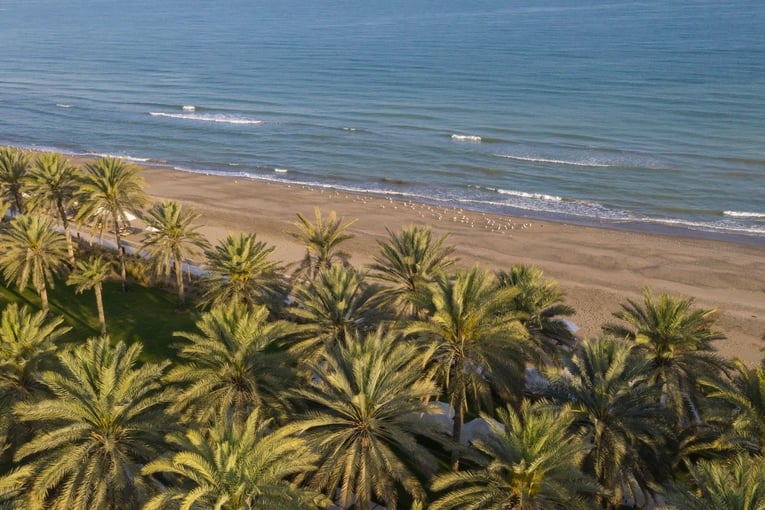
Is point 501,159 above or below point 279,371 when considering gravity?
above

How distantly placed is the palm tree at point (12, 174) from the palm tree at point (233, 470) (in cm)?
2973

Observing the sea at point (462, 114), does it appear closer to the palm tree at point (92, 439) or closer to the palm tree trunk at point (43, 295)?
the palm tree trunk at point (43, 295)

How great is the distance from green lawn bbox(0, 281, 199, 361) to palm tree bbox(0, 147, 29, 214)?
648 cm

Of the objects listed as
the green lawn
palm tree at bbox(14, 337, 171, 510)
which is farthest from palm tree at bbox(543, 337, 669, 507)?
the green lawn

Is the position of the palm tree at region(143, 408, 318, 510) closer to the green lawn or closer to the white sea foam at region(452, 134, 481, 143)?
the green lawn

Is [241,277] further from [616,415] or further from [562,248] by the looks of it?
[562,248]

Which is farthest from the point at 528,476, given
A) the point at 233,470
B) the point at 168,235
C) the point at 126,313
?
the point at 126,313

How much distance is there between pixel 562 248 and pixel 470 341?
29.9 metres

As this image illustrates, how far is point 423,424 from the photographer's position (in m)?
20.5

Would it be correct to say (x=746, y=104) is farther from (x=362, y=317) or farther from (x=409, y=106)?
(x=362, y=317)

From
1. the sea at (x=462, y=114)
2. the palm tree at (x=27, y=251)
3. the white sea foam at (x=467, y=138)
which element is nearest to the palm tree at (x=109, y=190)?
the palm tree at (x=27, y=251)

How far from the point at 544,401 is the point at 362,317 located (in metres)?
7.98

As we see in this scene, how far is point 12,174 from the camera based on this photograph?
1608 inches

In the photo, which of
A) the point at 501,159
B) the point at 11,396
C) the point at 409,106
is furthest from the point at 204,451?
the point at 409,106
